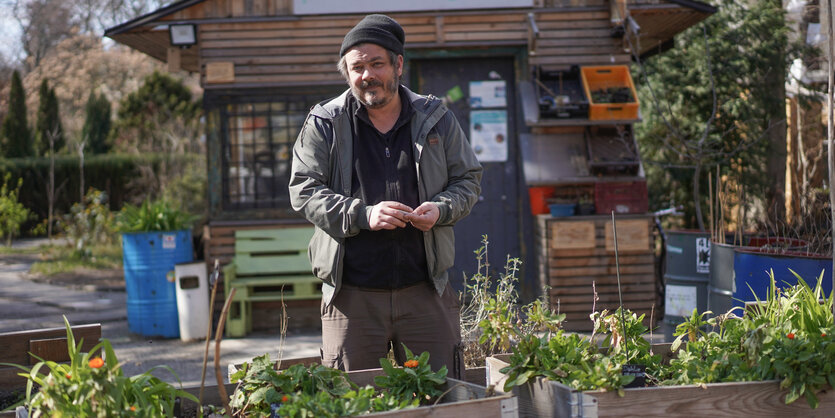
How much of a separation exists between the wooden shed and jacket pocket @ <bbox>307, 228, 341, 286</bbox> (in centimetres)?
484

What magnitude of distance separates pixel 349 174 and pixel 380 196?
0.47ft

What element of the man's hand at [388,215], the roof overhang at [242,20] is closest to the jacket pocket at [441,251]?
the man's hand at [388,215]

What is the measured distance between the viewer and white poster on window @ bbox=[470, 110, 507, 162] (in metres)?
8.71

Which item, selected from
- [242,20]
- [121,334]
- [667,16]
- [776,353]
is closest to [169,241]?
[121,334]

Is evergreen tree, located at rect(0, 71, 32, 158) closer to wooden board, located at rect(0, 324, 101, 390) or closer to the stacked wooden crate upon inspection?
the stacked wooden crate

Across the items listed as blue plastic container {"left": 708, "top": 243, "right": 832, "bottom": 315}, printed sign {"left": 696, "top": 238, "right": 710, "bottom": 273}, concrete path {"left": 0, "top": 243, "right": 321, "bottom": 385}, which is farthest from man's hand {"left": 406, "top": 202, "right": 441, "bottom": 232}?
printed sign {"left": 696, "top": 238, "right": 710, "bottom": 273}

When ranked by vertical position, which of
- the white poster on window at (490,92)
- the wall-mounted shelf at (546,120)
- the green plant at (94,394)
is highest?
the white poster on window at (490,92)

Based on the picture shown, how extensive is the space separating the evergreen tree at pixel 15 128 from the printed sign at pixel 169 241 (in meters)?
16.3

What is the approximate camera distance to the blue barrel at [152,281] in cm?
835

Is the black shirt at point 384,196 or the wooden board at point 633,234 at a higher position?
the black shirt at point 384,196

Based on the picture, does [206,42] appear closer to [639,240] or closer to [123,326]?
[123,326]

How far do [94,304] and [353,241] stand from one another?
818 centimetres

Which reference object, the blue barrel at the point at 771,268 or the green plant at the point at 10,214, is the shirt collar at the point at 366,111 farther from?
the green plant at the point at 10,214

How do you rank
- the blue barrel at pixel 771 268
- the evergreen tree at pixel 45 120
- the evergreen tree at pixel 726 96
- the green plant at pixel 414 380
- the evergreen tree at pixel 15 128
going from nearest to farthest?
1. the green plant at pixel 414 380
2. the blue barrel at pixel 771 268
3. the evergreen tree at pixel 726 96
4. the evergreen tree at pixel 15 128
5. the evergreen tree at pixel 45 120
